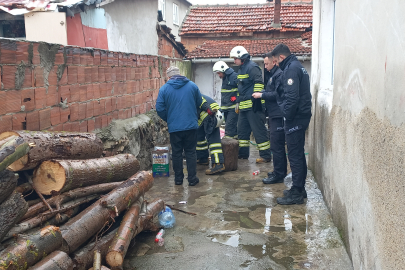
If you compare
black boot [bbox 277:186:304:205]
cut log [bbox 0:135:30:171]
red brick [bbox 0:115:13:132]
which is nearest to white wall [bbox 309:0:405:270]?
black boot [bbox 277:186:304:205]

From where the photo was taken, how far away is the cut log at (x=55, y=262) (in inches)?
107

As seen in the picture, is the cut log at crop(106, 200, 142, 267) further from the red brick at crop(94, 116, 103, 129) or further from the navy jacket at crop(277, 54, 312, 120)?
the navy jacket at crop(277, 54, 312, 120)

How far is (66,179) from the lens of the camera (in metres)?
3.52

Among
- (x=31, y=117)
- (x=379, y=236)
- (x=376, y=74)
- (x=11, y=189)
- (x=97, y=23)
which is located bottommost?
(x=379, y=236)

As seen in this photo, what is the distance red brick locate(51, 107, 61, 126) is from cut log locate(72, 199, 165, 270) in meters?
1.43

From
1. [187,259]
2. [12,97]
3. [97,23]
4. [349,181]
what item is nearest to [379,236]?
[349,181]

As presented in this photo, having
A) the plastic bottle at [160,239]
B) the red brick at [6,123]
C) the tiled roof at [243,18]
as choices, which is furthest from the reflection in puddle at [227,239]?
the tiled roof at [243,18]

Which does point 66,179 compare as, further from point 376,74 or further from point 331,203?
point 331,203

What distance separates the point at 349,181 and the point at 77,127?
3347 mm

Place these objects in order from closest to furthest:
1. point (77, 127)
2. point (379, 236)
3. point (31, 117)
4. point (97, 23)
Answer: point (379, 236)
point (31, 117)
point (77, 127)
point (97, 23)

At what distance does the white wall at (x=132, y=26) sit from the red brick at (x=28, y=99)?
652 centimetres

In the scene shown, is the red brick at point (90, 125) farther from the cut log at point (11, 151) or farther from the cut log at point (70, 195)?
the cut log at point (11, 151)

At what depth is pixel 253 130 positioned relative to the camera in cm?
751

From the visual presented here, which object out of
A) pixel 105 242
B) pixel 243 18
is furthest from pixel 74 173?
pixel 243 18
